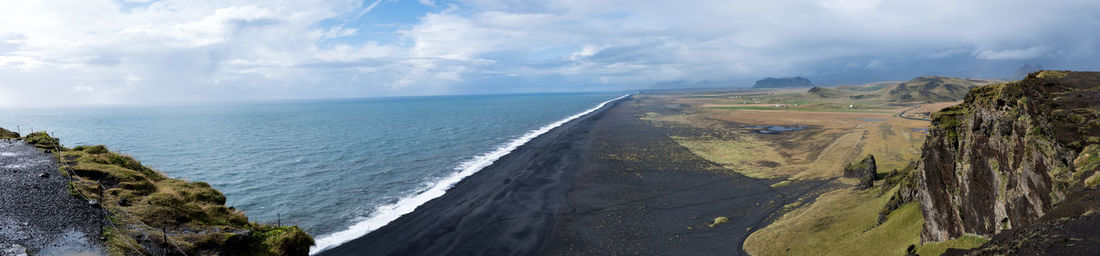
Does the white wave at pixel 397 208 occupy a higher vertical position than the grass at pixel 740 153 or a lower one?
lower

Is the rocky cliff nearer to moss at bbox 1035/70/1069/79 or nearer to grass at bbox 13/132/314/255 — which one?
moss at bbox 1035/70/1069/79

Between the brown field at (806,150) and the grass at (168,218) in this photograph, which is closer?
the grass at (168,218)

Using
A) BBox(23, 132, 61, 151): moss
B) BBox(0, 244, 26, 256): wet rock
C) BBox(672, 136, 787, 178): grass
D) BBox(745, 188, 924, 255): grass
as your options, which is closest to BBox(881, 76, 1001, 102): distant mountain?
BBox(672, 136, 787, 178): grass

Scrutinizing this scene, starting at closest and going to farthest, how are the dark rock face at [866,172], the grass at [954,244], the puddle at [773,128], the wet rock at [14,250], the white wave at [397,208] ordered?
→ the grass at [954,244]
the wet rock at [14,250]
the white wave at [397,208]
the dark rock face at [866,172]
the puddle at [773,128]

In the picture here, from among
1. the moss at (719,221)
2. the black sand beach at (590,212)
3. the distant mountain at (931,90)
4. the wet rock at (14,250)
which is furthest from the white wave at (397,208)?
the distant mountain at (931,90)

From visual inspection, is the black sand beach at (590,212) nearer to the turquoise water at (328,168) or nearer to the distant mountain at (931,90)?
the turquoise water at (328,168)

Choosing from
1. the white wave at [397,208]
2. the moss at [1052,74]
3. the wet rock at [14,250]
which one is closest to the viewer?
the wet rock at [14,250]

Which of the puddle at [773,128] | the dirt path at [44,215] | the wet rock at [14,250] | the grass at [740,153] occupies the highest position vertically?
the dirt path at [44,215]

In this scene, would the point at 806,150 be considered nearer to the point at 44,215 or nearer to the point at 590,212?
the point at 590,212
